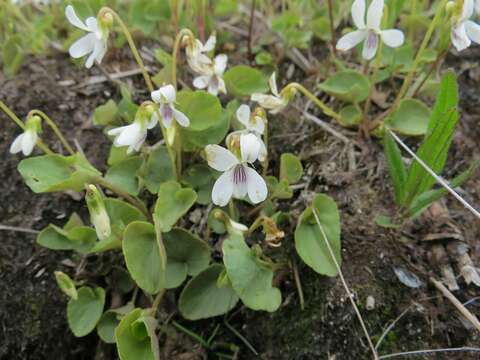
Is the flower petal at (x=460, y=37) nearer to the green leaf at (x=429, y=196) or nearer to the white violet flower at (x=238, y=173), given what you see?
the green leaf at (x=429, y=196)

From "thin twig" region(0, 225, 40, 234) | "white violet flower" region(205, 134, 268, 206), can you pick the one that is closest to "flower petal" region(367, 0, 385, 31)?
"white violet flower" region(205, 134, 268, 206)

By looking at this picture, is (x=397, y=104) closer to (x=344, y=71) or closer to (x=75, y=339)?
(x=344, y=71)

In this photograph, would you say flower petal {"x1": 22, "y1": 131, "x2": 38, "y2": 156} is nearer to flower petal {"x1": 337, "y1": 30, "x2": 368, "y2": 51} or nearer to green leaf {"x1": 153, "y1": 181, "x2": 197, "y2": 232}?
green leaf {"x1": 153, "y1": 181, "x2": 197, "y2": 232}

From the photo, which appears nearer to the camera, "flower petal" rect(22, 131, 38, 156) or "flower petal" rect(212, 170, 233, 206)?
"flower petal" rect(212, 170, 233, 206)

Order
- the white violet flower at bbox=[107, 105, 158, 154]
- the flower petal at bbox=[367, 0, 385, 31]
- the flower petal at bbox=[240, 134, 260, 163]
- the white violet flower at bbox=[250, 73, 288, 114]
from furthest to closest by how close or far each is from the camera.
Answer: the white violet flower at bbox=[250, 73, 288, 114]
the flower petal at bbox=[367, 0, 385, 31]
the white violet flower at bbox=[107, 105, 158, 154]
the flower petal at bbox=[240, 134, 260, 163]

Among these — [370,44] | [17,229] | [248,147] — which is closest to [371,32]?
[370,44]
